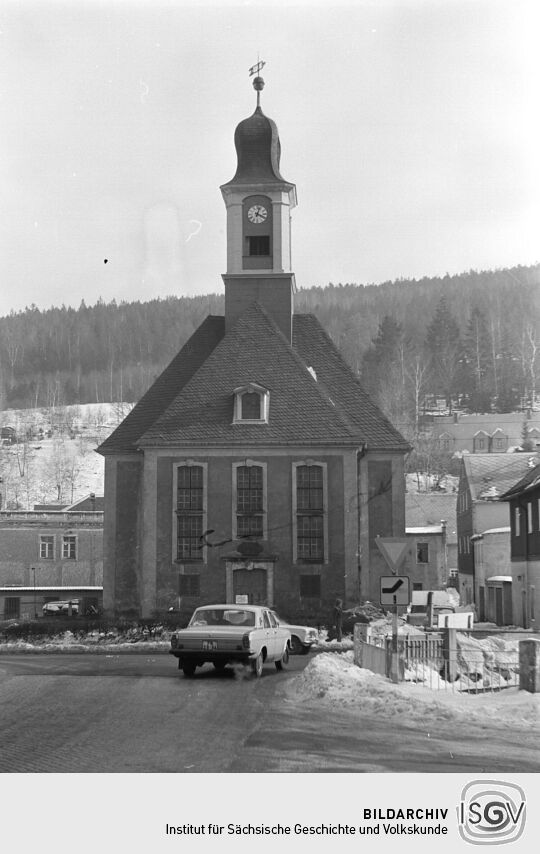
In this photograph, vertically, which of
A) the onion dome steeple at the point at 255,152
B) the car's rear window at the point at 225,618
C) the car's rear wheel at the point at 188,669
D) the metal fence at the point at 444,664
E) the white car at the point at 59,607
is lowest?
the white car at the point at 59,607

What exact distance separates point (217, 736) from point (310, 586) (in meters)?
28.5

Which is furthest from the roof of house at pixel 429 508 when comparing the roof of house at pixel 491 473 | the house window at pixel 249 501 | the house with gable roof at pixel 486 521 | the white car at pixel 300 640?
the white car at pixel 300 640

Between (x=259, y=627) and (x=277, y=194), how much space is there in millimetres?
31552

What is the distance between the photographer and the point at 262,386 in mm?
43375

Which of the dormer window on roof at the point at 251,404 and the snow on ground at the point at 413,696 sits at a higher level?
the dormer window on roof at the point at 251,404

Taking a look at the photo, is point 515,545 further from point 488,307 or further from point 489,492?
point 488,307

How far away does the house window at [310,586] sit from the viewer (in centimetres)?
4153

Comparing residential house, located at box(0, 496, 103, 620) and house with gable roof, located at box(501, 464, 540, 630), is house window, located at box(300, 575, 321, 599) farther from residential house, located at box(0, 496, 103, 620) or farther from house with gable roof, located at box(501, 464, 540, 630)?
residential house, located at box(0, 496, 103, 620)

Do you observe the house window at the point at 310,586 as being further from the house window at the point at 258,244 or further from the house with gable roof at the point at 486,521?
the house window at the point at 258,244

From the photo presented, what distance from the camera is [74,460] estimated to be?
4882 inches

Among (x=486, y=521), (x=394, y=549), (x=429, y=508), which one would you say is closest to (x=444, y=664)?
(x=394, y=549)

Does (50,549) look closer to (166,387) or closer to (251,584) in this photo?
(166,387)

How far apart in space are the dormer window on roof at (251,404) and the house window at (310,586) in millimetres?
6381

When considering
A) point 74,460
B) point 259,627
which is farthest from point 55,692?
point 74,460
